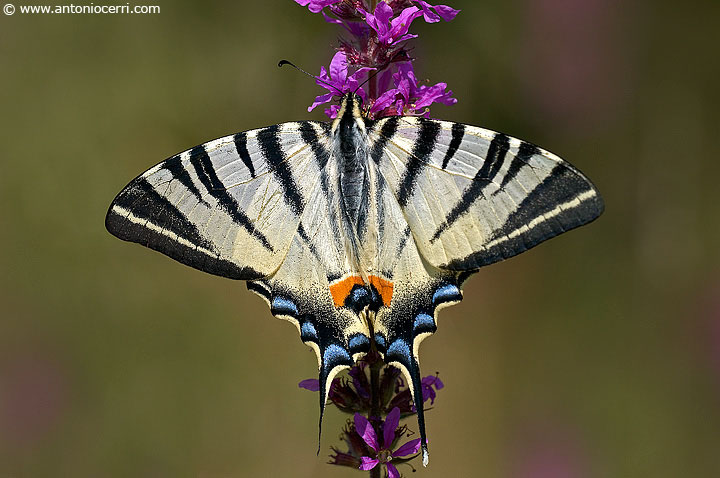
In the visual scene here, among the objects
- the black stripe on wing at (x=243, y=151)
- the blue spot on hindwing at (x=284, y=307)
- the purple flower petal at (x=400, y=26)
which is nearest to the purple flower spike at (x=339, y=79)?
the purple flower petal at (x=400, y=26)

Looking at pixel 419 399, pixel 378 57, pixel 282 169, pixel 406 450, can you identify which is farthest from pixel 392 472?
pixel 378 57

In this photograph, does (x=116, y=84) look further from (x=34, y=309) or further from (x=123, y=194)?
(x=123, y=194)

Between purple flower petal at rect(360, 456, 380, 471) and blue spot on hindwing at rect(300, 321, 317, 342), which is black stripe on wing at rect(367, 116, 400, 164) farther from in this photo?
purple flower petal at rect(360, 456, 380, 471)

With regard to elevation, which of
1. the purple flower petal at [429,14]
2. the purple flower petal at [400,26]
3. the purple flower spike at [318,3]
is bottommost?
the purple flower petal at [400,26]

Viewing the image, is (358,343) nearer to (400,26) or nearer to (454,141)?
(454,141)

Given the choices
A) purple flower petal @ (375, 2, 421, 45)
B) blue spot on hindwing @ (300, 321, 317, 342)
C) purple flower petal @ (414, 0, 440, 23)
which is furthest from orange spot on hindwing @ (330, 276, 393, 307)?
purple flower petal @ (414, 0, 440, 23)

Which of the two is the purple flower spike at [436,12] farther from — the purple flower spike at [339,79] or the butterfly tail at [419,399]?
the butterfly tail at [419,399]

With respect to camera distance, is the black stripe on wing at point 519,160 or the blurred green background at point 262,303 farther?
the blurred green background at point 262,303

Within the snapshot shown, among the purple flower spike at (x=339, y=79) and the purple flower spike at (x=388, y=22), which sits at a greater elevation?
the purple flower spike at (x=388, y=22)
